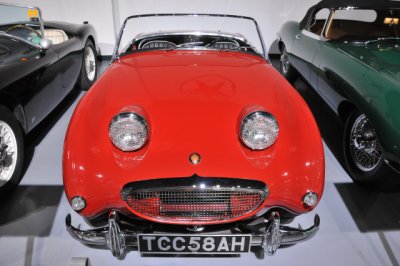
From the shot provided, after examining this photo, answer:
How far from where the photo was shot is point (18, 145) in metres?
2.19

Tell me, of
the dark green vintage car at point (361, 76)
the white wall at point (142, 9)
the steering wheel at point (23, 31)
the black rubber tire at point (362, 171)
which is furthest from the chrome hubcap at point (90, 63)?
the black rubber tire at point (362, 171)

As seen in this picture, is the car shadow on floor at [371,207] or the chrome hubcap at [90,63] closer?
the car shadow on floor at [371,207]

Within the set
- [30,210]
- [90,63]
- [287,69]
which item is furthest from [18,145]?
[287,69]

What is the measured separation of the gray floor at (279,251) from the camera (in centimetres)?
171

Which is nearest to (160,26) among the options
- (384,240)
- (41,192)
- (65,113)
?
(65,113)

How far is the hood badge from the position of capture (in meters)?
1.42

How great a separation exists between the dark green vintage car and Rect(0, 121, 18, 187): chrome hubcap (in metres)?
2.24

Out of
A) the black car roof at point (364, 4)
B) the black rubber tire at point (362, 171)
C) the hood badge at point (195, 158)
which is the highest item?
the black car roof at point (364, 4)

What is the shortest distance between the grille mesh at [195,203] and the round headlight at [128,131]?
0.76 ft

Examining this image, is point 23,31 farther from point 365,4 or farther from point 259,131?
point 365,4

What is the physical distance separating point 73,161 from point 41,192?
0.93 m

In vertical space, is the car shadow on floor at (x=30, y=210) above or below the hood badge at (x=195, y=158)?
below

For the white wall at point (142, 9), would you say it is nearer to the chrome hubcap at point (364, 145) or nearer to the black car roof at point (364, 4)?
the black car roof at point (364, 4)

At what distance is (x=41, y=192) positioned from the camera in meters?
2.20
